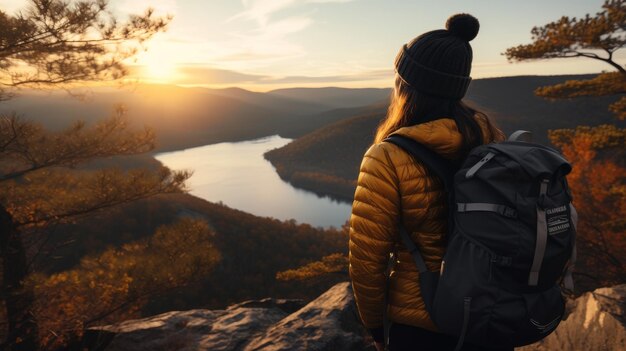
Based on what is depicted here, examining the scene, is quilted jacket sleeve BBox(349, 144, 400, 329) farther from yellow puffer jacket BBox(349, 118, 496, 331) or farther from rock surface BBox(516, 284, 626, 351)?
rock surface BBox(516, 284, 626, 351)

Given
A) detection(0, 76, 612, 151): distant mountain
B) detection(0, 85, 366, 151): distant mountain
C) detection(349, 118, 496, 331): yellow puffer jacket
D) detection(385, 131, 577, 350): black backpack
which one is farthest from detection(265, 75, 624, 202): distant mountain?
detection(385, 131, 577, 350): black backpack

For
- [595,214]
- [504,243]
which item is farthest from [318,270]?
[595,214]

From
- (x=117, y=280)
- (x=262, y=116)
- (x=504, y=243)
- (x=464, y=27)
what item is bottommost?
(x=117, y=280)

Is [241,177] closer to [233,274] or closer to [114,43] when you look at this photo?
[233,274]

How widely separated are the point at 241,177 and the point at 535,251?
75029mm

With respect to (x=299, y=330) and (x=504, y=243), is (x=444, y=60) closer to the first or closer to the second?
(x=504, y=243)

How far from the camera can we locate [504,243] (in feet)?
4.28

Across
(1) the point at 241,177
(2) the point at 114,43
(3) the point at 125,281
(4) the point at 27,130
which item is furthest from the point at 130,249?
(1) the point at 241,177

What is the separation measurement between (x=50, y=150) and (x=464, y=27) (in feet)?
23.1

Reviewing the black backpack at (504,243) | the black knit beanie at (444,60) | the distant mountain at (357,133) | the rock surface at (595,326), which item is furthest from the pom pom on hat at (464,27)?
the distant mountain at (357,133)

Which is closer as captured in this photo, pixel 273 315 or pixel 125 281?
pixel 273 315

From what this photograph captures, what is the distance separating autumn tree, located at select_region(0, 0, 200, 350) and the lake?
30.5 m

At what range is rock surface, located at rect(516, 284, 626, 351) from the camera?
3.50 metres

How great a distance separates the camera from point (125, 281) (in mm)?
6434
